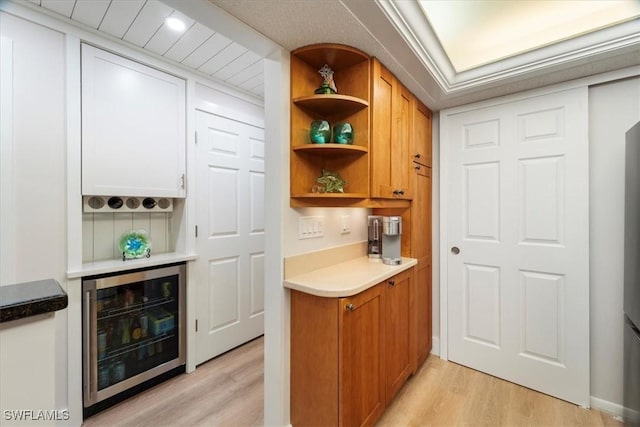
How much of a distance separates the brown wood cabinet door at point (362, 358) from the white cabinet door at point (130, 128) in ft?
5.34

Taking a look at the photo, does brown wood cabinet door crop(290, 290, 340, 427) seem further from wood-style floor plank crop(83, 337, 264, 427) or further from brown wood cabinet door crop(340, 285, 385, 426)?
wood-style floor plank crop(83, 337, 264, 427)

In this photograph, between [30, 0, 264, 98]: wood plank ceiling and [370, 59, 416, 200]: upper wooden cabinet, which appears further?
[370, 59, 416, 200]: upper wooden cabinet

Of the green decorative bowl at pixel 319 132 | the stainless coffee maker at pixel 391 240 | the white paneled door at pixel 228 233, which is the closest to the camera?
the green decorative bowl at pixel 319 132

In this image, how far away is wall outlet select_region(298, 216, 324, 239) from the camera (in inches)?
63.4

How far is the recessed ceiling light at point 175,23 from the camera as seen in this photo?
1.60 metres

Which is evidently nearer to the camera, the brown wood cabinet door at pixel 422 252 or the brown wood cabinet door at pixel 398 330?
the brown wood cabinet door at pixel 398 330

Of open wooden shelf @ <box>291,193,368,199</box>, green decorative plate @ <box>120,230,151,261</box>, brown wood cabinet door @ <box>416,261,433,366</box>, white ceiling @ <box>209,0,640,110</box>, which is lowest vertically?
brown wood cabinet door @ <box>416,261,433,366</box>

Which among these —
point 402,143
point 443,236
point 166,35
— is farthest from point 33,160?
point 443,236

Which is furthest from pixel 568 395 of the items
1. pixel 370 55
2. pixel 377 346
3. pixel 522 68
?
pixel 370 55

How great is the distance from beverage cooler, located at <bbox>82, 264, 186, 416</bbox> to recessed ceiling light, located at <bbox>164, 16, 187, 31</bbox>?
1597mm

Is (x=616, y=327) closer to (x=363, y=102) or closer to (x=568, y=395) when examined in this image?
(x=568, y=395)

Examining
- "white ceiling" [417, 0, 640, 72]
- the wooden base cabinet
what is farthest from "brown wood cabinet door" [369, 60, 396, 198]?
the wooden base cabinet

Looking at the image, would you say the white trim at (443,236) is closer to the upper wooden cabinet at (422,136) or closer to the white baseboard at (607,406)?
the upper wooden cabinet at (422,136)

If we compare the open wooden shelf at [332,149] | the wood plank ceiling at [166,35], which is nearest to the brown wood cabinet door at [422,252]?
the open wooden shelf at [332,149]
